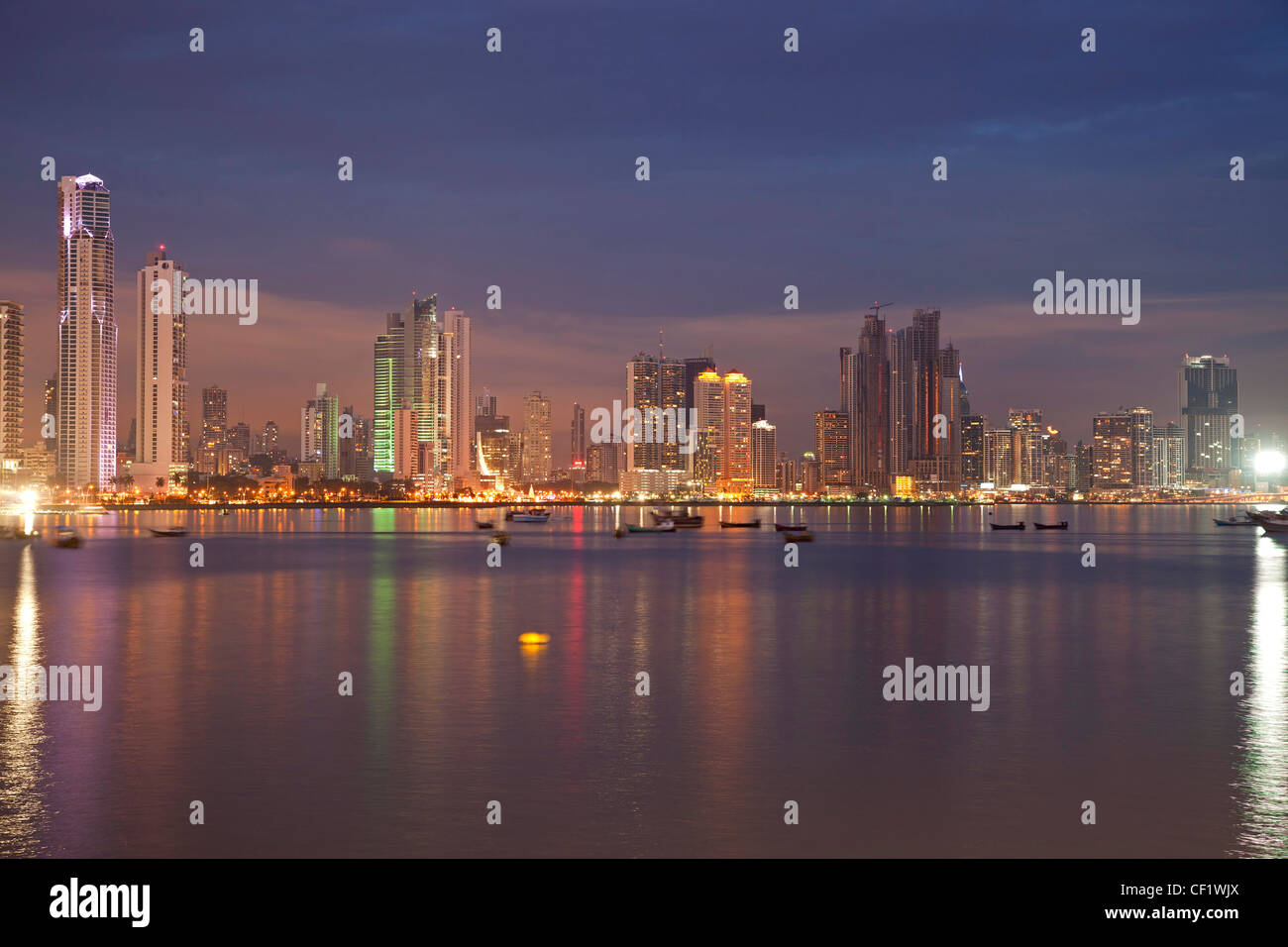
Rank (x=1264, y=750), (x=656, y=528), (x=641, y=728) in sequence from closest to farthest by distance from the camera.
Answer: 1. (x=1264, y=750)
2. (x=641, y=728)
3. (x=656, y=528)

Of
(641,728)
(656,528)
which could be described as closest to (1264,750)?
(641,728)

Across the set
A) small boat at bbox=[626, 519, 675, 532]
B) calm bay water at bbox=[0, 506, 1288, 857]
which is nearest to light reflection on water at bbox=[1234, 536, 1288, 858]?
calm bay water at bbox=[0, 506, 1288, 857]

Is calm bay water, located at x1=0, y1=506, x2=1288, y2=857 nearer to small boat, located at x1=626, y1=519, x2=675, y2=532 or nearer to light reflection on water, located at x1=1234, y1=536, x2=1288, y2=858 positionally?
light reflection on water, located at x1=1234, y1=536, x2=1288, y2=858

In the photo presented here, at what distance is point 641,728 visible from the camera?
29.0 meters

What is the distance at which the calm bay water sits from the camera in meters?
20.2

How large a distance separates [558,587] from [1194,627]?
39.3m

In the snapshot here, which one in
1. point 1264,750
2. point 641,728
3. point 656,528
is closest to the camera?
point 1264,750

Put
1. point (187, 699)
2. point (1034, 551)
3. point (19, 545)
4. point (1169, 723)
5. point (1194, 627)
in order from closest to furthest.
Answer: point (1169, 723) < point (187, 699) < point (1194, 627) < point (1034, 551) < point (19, 545)

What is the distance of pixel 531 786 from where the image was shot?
76.0 ft

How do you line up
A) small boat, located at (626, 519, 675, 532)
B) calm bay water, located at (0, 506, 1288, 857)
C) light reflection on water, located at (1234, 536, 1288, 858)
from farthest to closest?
small boat, located at (626, 519, 675, 532)
calm bay water, located at (0, 506, 1288, 857)
light reflection on water, located at (1234, 536, 1288, 858)

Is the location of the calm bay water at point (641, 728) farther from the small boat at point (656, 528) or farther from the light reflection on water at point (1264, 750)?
the small boat at point (656, 528)

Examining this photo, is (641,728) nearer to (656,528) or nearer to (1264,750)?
(1264,750)
